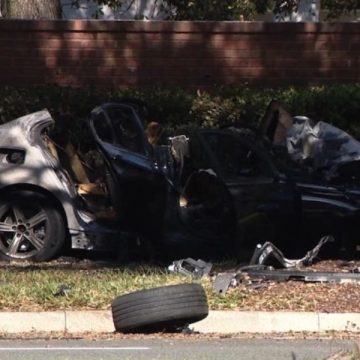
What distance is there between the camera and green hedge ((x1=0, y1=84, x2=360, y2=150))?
54.6 ft

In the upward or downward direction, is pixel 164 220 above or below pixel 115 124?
below

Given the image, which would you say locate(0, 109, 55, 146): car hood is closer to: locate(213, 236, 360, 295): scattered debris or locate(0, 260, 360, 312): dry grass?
locate(0, 260, 360, 312): dry grass

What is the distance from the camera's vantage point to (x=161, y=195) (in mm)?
11828

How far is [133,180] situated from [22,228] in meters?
1.35

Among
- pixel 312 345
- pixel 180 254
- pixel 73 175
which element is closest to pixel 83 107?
pixel 73 175

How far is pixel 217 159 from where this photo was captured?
1206 centimetres

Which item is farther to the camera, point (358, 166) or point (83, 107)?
point (83, 107)

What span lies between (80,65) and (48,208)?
19.2 feet

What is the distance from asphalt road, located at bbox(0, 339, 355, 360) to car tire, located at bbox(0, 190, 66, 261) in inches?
123

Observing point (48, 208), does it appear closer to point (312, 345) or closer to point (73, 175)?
point (73, 175)

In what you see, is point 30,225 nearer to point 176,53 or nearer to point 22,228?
point 22,228

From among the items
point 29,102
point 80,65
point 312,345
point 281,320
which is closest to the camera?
point 312,345

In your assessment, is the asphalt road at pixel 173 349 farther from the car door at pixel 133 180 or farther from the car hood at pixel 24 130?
the car hood at pixel 24 130

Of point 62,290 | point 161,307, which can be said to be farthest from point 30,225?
point 161,307
